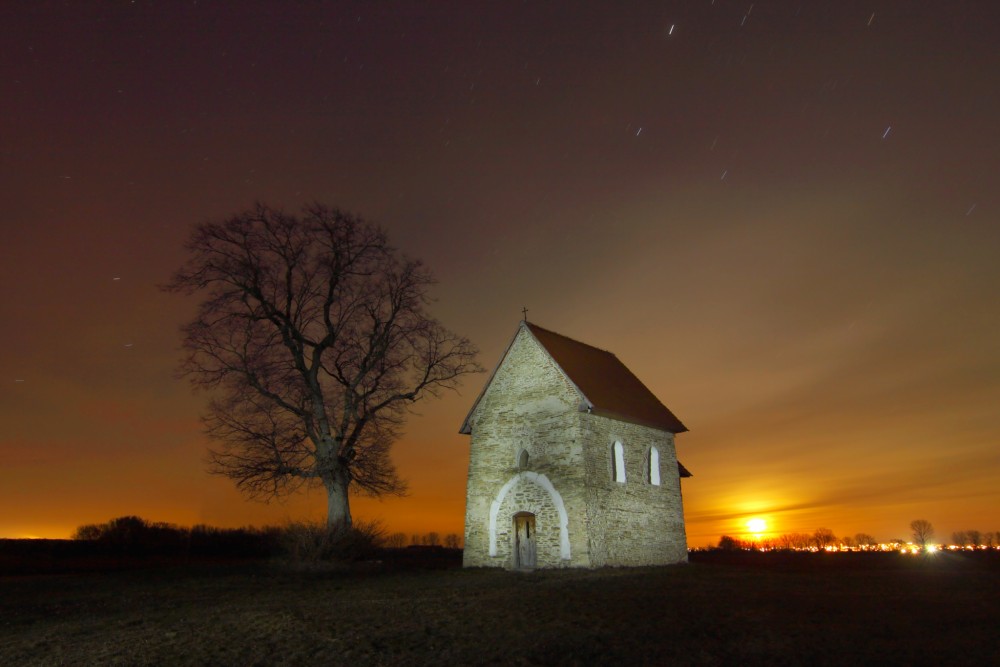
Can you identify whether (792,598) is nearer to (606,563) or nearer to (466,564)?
(606,563)

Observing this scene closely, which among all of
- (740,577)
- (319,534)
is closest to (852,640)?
(740,577)

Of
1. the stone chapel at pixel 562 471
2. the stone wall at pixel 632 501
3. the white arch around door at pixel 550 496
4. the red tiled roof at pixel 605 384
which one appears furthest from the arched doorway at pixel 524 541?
the red tiled roof at pixel 605 384

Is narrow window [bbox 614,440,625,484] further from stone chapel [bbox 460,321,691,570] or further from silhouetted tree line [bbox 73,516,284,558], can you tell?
silhouetted tree line [bbox 73,516,284,558]

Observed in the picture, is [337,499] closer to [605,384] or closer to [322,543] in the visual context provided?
[322,543]

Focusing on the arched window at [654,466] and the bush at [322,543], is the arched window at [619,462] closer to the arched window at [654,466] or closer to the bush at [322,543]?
the arched window at [654,466]

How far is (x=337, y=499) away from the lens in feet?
92.0

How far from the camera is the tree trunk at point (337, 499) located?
27.7 meters

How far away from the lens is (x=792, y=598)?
16.5m

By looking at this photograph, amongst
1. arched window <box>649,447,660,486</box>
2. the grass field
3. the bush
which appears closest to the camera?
the grass field

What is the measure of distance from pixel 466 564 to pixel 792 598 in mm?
13874

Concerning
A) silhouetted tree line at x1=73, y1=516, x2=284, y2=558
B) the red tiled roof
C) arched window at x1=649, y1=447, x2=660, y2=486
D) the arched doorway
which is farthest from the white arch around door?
silhouetted tree line at x1=73, y1=516, x2=284, y2=558

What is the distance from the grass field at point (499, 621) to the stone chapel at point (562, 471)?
3.50m

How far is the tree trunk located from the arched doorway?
7.23 meters

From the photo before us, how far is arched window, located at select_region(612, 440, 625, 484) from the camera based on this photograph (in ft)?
87.1
